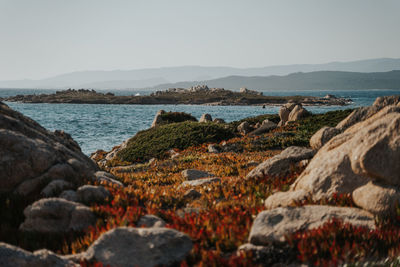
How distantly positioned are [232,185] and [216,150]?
1328 cm

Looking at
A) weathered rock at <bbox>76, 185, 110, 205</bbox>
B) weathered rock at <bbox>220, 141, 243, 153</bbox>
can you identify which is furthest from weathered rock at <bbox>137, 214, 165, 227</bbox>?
weathered rock at <bbox>220, 141, 243, 153</bbox>

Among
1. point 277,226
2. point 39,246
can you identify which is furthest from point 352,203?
point 39,246

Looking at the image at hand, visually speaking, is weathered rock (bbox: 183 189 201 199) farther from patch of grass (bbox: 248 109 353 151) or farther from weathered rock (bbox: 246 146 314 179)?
patch of grass (bbox: 248 109 353 151)

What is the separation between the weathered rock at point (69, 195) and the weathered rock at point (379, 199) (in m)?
6.56

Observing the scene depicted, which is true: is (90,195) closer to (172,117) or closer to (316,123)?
(316,123)

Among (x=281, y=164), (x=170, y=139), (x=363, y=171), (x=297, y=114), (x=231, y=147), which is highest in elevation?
(x=297, y=114)

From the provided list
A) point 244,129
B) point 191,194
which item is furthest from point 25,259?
point 244,129

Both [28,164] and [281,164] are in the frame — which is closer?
[28,164]

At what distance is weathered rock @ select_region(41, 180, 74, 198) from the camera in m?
8.66

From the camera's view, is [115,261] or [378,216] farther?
[378,216]

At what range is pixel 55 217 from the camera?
7.54 m

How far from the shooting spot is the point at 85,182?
973 centimetres

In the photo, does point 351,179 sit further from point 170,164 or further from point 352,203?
point 170,164

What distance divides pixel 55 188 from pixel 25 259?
341 cm
